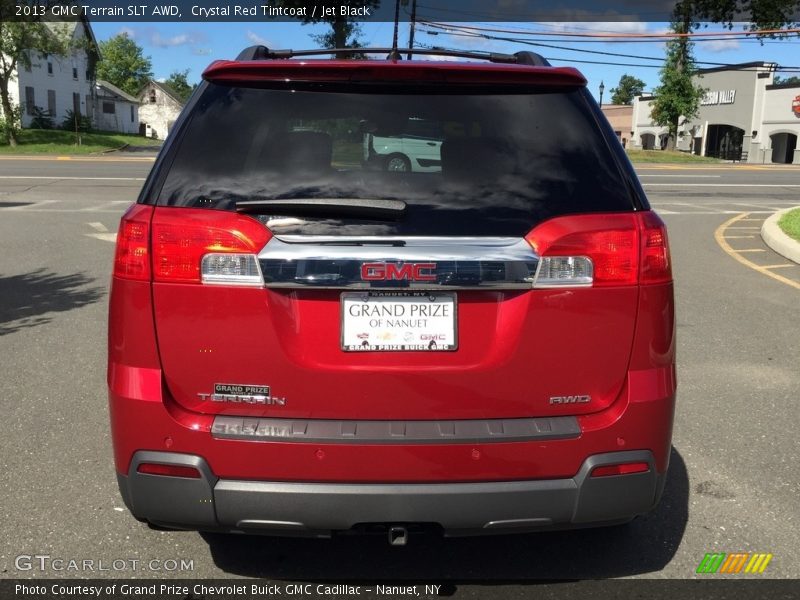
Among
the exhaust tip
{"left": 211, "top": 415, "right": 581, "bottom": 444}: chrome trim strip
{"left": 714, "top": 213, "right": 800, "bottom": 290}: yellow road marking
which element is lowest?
{"left": 714, "top": 213, "right": 800, "bottom": 290}: yellow road marking

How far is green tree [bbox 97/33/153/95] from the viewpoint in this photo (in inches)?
4254

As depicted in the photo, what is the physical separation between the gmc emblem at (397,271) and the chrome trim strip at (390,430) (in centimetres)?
46

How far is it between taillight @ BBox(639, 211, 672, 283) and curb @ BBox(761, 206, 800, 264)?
8755 millimetres

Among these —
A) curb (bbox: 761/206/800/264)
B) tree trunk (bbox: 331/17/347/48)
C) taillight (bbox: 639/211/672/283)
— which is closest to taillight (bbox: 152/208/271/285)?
taillight (bbox: 639/211/672/283)

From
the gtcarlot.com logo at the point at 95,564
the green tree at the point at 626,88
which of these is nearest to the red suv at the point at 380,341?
the gtcarlot.com logo at the point at 95,564

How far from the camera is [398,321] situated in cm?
248

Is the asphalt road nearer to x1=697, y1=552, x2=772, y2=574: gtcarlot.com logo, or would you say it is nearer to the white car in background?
x1=697, y1=552, x2=772, y2=574: gtcarlot.com logo

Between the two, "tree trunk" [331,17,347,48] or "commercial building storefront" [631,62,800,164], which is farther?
"commercial building storefront" [631,62,800,164]

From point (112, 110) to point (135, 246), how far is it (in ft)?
254

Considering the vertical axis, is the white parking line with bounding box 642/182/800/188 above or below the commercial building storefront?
below

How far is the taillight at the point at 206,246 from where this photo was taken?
2457 millimetres

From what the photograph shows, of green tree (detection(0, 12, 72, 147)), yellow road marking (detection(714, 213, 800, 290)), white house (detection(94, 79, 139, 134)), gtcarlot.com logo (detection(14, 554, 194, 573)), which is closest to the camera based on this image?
gtcarlot.com logo (detection(14, 554, 194, 573))

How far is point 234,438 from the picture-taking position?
2480 mm

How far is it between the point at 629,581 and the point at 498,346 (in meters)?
1.19
